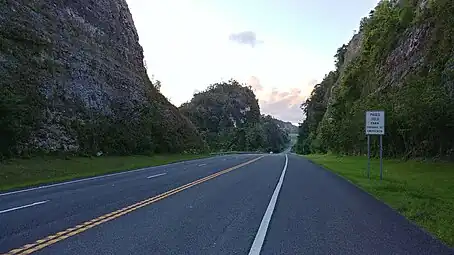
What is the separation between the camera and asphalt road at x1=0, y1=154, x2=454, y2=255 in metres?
8.03

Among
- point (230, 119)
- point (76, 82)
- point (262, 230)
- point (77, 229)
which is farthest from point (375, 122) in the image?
point (230, 119)

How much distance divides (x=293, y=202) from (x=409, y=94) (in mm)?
21894

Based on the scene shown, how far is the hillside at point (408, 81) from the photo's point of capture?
105 ft

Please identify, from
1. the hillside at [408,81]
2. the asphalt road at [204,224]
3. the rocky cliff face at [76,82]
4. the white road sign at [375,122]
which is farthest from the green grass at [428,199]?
the rocky cliff face at [76,82]

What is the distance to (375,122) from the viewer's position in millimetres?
25250

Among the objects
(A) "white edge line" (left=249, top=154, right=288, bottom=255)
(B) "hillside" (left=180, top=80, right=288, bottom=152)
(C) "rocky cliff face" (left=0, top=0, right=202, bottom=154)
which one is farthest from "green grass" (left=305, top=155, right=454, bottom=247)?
(B) "hillside" (left=180, top=80, right=288, bottom=152)

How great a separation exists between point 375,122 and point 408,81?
16928 mm

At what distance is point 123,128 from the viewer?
1935 inches

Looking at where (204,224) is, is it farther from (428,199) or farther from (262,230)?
(428,199)

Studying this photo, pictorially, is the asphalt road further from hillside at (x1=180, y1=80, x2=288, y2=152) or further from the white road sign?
hillside at (x1=180, y1=80, x2=288, y2=152)

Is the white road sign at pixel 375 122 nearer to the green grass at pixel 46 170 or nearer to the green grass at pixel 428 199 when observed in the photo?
the green grass at pixel 428 199

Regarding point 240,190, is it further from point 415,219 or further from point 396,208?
point 415,219

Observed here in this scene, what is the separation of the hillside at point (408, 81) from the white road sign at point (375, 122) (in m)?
6.25

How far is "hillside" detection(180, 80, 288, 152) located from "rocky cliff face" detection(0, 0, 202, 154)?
219 feet
